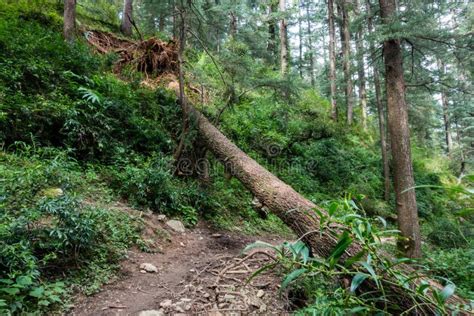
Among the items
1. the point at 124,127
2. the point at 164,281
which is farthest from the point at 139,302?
the point at 124,127

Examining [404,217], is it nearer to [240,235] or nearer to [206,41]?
[240,235]

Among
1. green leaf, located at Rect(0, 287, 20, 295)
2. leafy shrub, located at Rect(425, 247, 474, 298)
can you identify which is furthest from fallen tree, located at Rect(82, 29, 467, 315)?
green leaf, located at Rect(0, 287, 20, 295)

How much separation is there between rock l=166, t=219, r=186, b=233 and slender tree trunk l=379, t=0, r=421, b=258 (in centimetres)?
415

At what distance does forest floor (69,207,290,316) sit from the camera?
2.88 meters

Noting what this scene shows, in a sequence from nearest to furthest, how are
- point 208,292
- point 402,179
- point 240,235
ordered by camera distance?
point 208,292, point 402,179, point 240,235

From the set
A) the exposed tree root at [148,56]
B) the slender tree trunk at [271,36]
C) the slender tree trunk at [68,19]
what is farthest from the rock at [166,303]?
the slender tree trunk at [271,36]

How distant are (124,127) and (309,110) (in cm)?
988

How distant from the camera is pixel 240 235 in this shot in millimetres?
5922

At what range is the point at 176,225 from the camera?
16.9 ft

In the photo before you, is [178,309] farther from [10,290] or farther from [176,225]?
[176,225]

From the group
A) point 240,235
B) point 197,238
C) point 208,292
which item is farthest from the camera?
point 240,235

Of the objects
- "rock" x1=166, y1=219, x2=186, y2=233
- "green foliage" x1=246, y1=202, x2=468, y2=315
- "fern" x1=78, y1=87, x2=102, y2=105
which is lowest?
"rock" x1=166, y1=219, x2=186, y2=233

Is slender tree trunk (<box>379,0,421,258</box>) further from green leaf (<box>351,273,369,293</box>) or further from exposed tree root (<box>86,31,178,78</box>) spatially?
exposed tree root (<box>86,31,178,78</box>)

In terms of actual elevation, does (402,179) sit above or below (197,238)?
above
